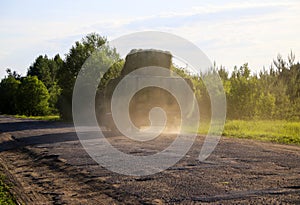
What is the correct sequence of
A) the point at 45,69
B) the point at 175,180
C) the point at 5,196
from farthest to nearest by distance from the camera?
the point at 45,69, the point at 175,180, the point at 5,196

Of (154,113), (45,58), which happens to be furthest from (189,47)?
(45,58)

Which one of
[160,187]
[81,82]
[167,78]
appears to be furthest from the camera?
[81,82]

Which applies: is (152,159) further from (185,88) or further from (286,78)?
(286,78)

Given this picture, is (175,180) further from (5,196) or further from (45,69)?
(45,69)

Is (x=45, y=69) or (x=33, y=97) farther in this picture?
(x=45, y=69)

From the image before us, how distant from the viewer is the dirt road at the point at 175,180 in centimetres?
674

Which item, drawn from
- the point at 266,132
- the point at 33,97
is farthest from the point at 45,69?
the point at 266,132

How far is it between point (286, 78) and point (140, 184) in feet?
70.3

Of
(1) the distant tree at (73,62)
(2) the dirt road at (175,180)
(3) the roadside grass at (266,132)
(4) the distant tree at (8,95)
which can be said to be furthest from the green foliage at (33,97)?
(2) the dirt road at (175,180)

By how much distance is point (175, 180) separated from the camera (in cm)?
814

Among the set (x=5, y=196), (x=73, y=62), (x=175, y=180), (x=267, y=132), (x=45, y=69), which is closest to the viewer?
(x=5, y=196)

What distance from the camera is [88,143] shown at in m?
15.7

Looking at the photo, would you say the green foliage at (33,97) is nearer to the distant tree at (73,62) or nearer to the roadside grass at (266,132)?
the distant tree at (73,62)

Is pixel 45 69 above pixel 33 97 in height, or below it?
above
